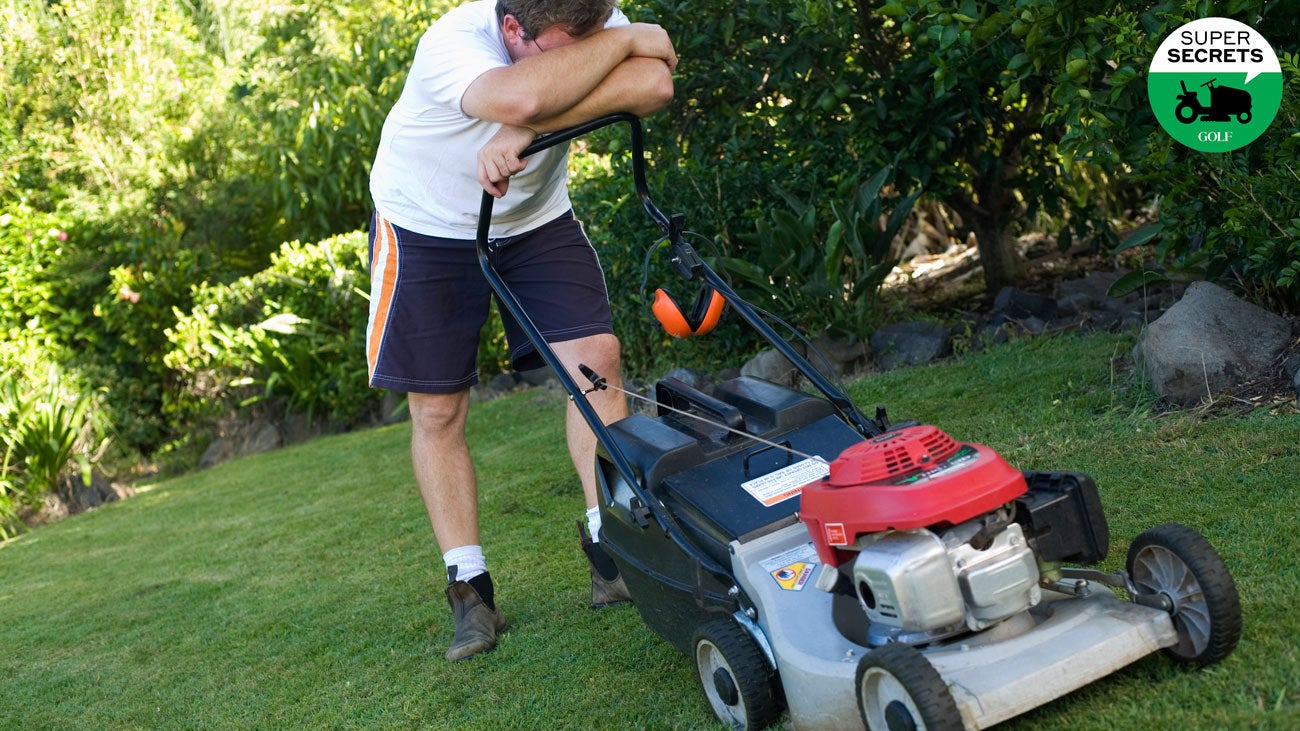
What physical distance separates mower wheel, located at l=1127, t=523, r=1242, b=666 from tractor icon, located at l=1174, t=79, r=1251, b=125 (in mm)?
1813

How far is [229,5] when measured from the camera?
15516 millimetres

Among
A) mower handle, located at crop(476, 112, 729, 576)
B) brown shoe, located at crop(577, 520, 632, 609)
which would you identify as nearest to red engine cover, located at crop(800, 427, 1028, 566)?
mower handle, located at crop(476, 112, 729, 576)

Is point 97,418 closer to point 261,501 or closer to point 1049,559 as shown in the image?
point 261,501

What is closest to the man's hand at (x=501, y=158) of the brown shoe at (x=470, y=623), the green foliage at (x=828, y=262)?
the brown shoe at (x=470, y=623)

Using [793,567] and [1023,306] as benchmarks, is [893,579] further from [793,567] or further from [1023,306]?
[1023,306]

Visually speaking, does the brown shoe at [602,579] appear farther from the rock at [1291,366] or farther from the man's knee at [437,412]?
the rock at [1291,366]

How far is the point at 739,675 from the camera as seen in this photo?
7.11 feet

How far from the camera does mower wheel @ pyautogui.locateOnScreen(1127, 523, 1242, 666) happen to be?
6.44 ft

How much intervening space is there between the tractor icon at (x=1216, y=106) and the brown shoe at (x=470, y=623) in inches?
90.2

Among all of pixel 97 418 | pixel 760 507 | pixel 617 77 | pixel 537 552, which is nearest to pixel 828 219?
pixel 537 552

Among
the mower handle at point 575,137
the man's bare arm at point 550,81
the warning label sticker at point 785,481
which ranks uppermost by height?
the man's bare arm at point 550,81

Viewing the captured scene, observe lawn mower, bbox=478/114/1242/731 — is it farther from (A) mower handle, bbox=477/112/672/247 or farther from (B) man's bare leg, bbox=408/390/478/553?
(B) man's bare leg, bbox=408/390/478/553

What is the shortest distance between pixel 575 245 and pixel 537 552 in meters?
1.07

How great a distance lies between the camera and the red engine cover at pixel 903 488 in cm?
192
